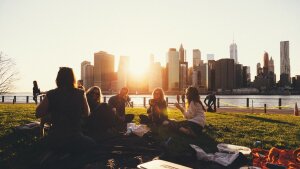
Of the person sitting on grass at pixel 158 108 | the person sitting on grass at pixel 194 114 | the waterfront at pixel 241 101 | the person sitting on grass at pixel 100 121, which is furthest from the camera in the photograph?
the waterfront at pixel 241 101

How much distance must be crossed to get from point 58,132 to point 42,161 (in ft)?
1.92

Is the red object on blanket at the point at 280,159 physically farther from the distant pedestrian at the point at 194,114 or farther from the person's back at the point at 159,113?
the person's back at the point at 159,113

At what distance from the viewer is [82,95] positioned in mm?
5445

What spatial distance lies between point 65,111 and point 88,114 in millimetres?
514

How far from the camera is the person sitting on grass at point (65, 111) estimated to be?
17.2 feet

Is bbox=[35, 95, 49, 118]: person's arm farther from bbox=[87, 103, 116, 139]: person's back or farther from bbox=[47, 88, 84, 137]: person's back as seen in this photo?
bbox=[87, 103, 116, 139]: person's back

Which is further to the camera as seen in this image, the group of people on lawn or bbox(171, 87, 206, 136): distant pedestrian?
bbox(171, 87, 206, 136): distant pedestrian

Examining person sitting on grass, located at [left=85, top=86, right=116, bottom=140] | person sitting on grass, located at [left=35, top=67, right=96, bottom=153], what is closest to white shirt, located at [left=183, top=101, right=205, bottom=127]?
person sitting on grass, located at [left=85, top=86, right=116, bottom=140]

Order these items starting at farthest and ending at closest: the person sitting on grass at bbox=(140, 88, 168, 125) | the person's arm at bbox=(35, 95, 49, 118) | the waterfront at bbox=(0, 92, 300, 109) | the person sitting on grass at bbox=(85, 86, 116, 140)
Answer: the waterfront at bbox=(0, 92, 300, 109) < the person sitting on grass at bbox=(140, 88, 168, 125) < the person sitting on grass at bbox=(85, 86, 116, 140) < the person's arm at bbox=(35, 95, 49, 118)

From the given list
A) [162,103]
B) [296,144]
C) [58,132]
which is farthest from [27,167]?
[296,144]

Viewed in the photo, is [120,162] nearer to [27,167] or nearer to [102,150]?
[102,150]

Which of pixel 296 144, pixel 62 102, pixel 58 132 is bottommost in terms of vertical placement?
pixel 296 144

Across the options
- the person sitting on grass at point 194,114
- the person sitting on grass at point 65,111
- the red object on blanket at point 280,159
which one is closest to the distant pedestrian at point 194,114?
the person sitting on grass at point 194,114

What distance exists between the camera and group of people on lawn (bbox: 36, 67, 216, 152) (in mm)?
5254
